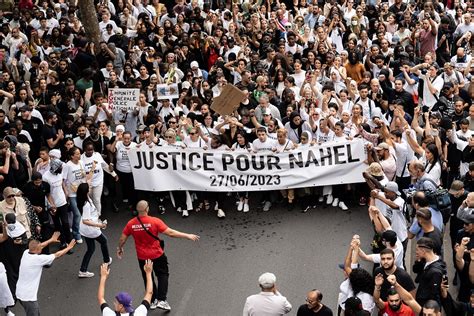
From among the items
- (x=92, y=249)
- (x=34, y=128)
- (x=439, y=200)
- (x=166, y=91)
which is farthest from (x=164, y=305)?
(x=166, y=91)

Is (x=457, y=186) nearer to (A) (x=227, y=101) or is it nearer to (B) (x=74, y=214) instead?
(A) (x=227, y=101)

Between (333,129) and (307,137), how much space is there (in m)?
0.49

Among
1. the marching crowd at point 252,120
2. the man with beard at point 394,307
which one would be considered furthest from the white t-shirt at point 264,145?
the man with beard at point 394,307

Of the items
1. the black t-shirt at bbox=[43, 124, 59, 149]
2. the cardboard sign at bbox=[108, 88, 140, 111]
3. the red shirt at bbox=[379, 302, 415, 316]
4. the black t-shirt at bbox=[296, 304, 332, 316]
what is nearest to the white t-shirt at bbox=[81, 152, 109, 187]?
the black t-shirt at bbox=[43, 124, 59, 149]

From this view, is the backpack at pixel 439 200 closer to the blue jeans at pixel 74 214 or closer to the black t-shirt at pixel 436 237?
the black t-shirt at pixel 436 237

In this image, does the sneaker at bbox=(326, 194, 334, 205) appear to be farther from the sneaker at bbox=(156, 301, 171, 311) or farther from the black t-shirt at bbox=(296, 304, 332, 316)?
the black t-shirt at bbox=(296, 304, 332, 316)

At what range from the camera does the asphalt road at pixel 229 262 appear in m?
11.5

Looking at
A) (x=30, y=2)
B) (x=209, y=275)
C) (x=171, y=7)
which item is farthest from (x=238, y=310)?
(x=30, y=2)

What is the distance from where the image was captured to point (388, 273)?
30.3ft

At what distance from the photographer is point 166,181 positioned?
14.0 metres

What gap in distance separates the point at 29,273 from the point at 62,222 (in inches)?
105

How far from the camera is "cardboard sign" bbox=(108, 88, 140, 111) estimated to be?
15312mm

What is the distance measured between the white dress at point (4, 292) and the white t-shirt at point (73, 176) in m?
2.46

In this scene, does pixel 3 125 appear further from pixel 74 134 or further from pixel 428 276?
pixel 428 276
